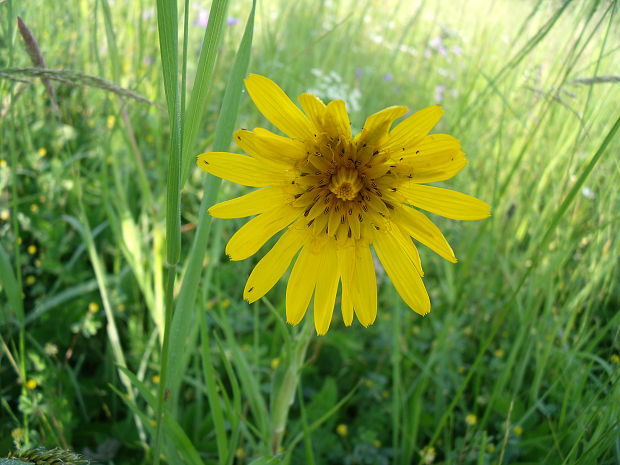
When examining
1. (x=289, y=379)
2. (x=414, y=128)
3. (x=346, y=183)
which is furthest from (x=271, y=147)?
(x=289, y=379)

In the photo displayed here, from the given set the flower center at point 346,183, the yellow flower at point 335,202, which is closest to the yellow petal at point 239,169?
the yellow flower at point 335,202

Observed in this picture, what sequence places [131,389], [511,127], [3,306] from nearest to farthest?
[131,389], [3,306], [511,127]

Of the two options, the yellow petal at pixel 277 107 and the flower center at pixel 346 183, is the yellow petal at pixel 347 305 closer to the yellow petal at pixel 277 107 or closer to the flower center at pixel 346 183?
the flower center at pixel 346 183

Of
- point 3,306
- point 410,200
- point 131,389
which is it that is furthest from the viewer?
point 3,306

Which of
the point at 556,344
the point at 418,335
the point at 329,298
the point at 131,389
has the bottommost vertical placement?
the point at 131,389

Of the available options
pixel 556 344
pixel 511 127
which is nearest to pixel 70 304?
pixel 556 344

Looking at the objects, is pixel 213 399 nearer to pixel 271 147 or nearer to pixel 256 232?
pixel 256 232

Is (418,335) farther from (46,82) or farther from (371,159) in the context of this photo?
(46,82)
